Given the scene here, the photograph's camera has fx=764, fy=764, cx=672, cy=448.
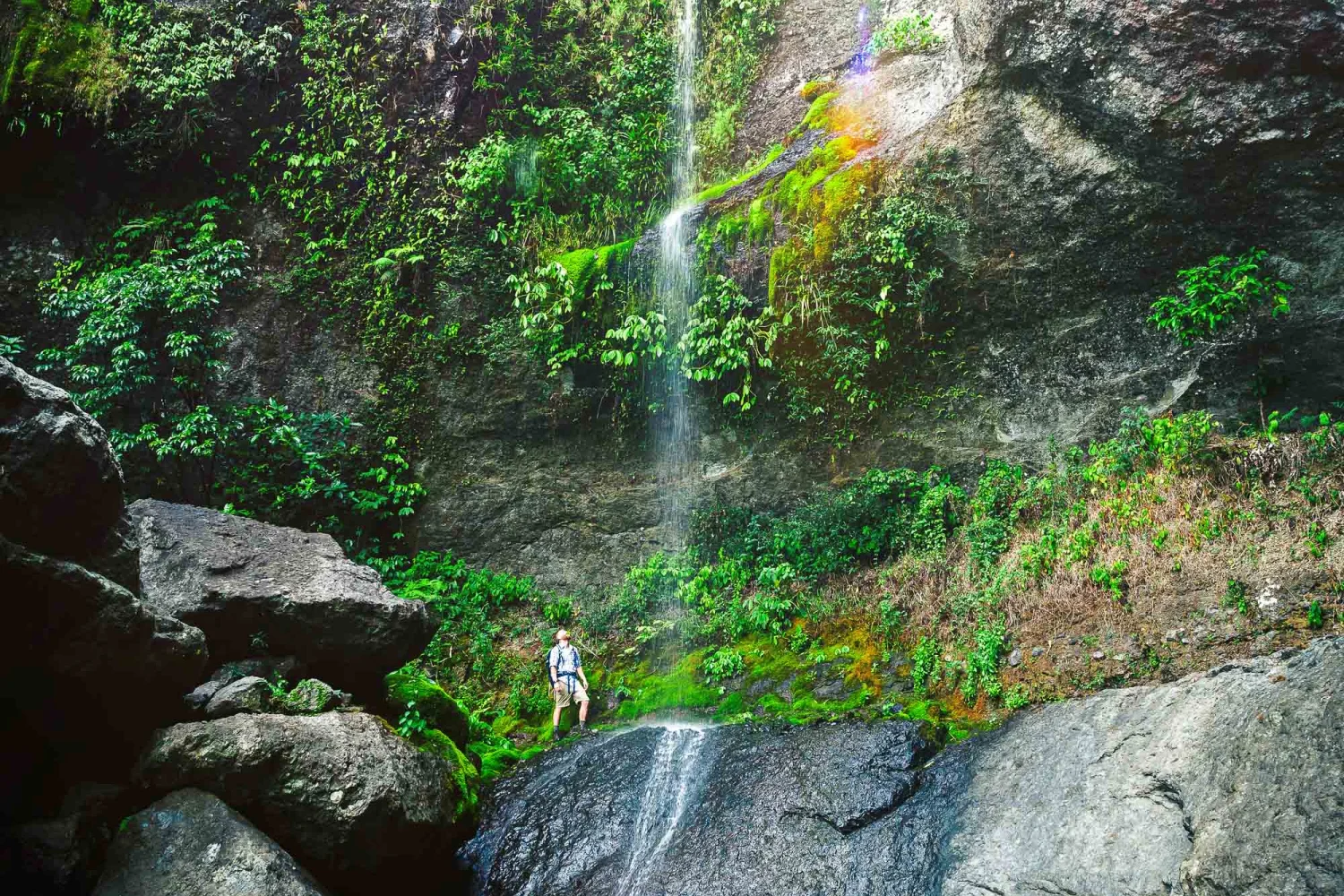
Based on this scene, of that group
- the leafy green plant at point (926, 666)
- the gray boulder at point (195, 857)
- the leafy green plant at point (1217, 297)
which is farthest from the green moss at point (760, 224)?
the gray boulder at point (195, 857)

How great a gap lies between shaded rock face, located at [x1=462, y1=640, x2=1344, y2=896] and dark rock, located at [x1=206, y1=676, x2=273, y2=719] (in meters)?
2.47

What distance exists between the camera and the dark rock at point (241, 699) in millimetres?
5879

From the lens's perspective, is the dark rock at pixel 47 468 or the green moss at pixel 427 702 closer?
the dark rock at pixel 47 468

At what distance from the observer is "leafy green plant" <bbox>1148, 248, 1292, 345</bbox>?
9.05 m

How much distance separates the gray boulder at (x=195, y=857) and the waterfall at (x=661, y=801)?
2503 millimetres

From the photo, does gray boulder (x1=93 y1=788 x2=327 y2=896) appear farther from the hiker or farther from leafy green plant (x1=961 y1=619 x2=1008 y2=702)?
leafy green plant (x1=961 y1=619 x2=1008 y2=702)

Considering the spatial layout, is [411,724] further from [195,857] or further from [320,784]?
[195,857]

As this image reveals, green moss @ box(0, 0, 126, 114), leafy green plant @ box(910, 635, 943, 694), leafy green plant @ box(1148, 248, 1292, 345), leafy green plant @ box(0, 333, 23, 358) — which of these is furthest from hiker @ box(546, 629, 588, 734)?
green moss @ box(0, 0, 126, 114)

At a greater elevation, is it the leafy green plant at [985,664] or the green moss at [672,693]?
the leafy green plant at [985,664]

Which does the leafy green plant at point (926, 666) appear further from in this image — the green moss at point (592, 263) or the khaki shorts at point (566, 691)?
the green moss at point (592, 263)

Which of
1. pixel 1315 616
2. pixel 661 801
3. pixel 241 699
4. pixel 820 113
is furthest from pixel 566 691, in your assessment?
pixel 820 113

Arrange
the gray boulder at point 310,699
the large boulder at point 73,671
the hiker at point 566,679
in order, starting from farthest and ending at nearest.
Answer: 1. the hiker at point 566,679
2. the gray boulder at point 310,699
3. the large boulder at point 73,671

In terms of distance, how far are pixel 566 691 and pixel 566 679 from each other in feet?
0.48

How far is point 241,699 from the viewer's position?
596cm
